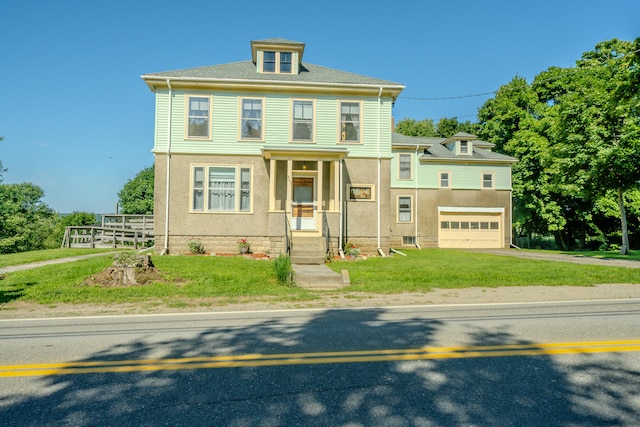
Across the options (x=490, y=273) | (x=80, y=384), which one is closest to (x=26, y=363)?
(x=80, y=384)

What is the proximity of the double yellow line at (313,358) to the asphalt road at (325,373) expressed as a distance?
0.07 feet

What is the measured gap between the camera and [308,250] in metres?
16.5

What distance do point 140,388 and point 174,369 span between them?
20.2 inches

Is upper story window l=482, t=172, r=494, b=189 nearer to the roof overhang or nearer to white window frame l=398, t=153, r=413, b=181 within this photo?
white window frame l=398, t=153, r=413, b=181

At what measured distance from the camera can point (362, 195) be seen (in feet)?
62.7

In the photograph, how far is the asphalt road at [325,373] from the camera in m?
3.19

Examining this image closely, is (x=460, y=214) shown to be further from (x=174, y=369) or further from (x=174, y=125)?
(x=174, y=369)

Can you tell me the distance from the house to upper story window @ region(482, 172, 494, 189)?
13.2m

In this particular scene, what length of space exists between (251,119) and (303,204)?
4506 mm

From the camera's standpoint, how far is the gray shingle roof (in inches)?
723

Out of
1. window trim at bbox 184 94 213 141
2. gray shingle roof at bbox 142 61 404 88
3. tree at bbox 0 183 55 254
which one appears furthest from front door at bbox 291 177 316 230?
tree at bbox 0 183 55 254

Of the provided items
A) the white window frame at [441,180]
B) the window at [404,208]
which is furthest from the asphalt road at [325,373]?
the white window frame at [441,180]

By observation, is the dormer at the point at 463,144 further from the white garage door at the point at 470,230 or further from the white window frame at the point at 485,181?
the white garage door at the point at 470,230

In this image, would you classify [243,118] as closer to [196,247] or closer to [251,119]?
[251,119]
